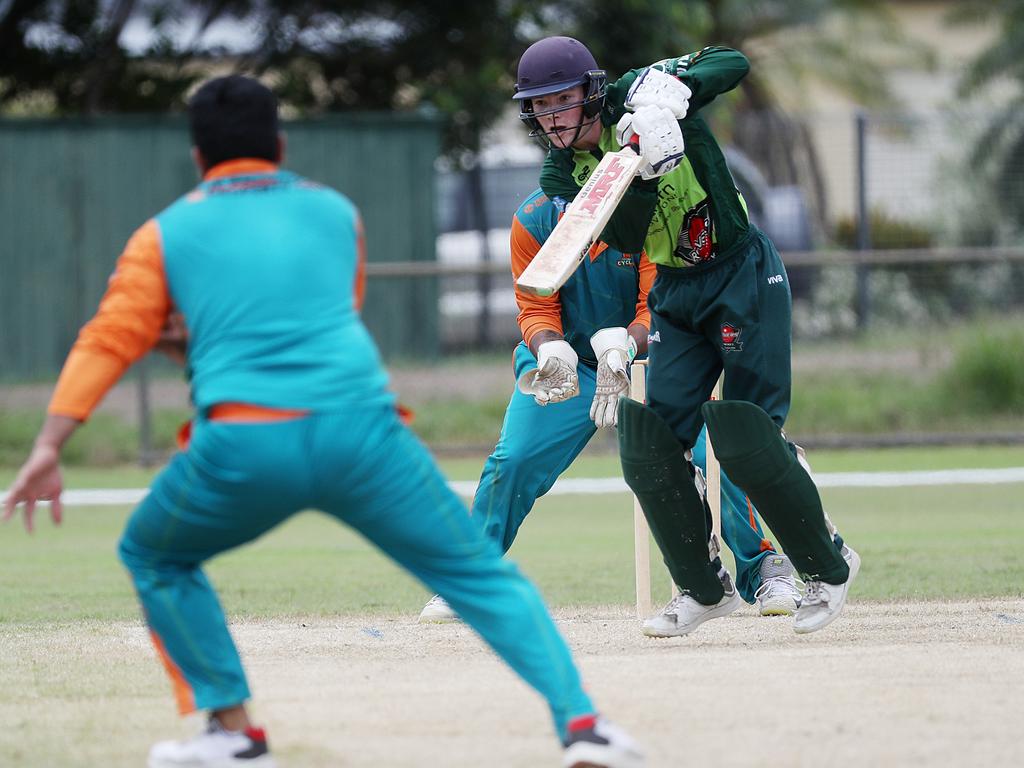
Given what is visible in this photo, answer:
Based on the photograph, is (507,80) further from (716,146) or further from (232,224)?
(232,224)

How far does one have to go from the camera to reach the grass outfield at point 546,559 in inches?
285

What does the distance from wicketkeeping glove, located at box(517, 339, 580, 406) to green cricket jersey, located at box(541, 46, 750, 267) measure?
0.67 meters

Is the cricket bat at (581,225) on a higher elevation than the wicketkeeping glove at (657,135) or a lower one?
lower

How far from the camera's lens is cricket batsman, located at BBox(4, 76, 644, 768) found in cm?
395

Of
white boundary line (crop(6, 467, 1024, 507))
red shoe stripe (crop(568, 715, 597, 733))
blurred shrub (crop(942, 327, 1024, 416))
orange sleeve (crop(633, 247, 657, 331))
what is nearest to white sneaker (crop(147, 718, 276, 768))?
red shoe stripe (crop(568, 715, 597, 733))

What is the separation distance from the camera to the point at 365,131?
16.9 m

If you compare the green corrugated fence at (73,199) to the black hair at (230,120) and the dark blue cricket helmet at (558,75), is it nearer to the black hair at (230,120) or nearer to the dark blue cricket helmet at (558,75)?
the dark blue cricket helmet at (558,75)

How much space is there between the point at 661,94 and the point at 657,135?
7.4 inches

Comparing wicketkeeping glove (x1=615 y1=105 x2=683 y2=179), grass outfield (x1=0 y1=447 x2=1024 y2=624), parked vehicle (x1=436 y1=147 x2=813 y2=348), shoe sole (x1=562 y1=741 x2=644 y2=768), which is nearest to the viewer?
shoe sole (x1=562 y1=741 x2=644 y2=768)

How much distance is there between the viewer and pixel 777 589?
21.3 ft

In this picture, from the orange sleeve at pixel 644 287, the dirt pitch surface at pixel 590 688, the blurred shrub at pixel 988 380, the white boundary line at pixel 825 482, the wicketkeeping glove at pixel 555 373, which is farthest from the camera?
the blurred shrub at pixel 988 380

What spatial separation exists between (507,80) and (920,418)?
21.3 feet

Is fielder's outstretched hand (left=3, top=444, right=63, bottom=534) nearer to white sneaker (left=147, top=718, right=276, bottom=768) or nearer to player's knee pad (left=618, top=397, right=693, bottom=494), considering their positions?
white sneaker (left=147, top=718, right=276, bottom=768)

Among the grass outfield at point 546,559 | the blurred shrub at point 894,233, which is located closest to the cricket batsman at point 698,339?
the grass outfield at point 546,559
